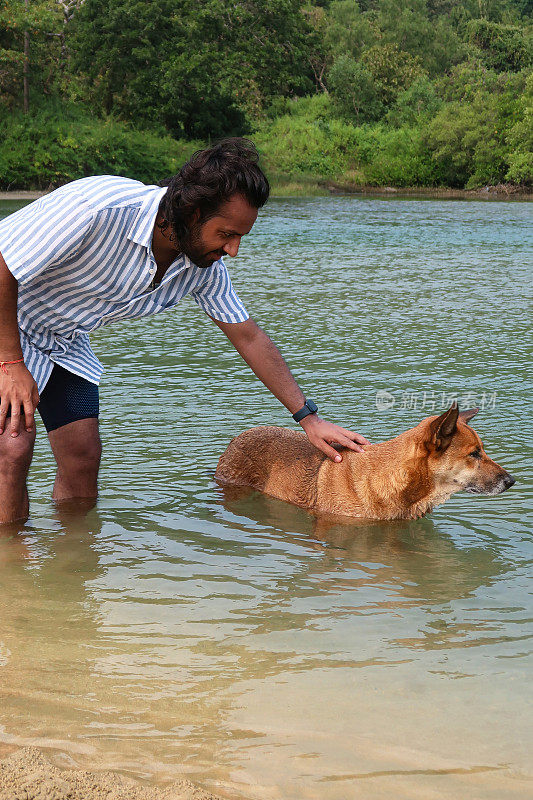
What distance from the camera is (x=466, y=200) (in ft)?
157

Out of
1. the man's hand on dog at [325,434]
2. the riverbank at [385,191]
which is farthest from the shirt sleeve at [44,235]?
the riverbank at [385,191]

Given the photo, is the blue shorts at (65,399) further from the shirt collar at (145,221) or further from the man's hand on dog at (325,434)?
the man's hand on dog at (325,434)

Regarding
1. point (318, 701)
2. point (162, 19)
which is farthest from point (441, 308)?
point (162, 19)

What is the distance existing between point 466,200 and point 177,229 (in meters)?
45.2

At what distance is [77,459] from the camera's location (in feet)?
20.0

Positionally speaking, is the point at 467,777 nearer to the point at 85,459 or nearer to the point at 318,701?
the point at 318,701

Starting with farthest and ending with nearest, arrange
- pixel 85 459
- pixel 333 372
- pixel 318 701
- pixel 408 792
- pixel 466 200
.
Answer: pixel 466 200 → pixel 333 372 → pixel 85 459 → pixel 318 701 → pixel 408 792

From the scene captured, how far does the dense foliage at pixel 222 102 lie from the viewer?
4922cm

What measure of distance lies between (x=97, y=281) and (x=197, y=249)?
59 cm

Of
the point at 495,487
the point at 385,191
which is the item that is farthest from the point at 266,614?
the point at 385,191

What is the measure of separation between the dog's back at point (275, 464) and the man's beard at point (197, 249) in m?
2.04

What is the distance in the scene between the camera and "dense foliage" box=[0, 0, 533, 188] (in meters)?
49.2

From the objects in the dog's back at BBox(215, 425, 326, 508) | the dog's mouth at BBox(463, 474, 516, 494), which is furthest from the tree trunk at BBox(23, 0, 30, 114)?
the dog's mouth at BBox(463, 474, 516, 494)

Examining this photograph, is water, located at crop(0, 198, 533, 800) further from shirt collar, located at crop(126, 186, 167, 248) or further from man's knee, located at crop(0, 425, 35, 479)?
shirt collar, located at crop(126, 186, 167, 248)
